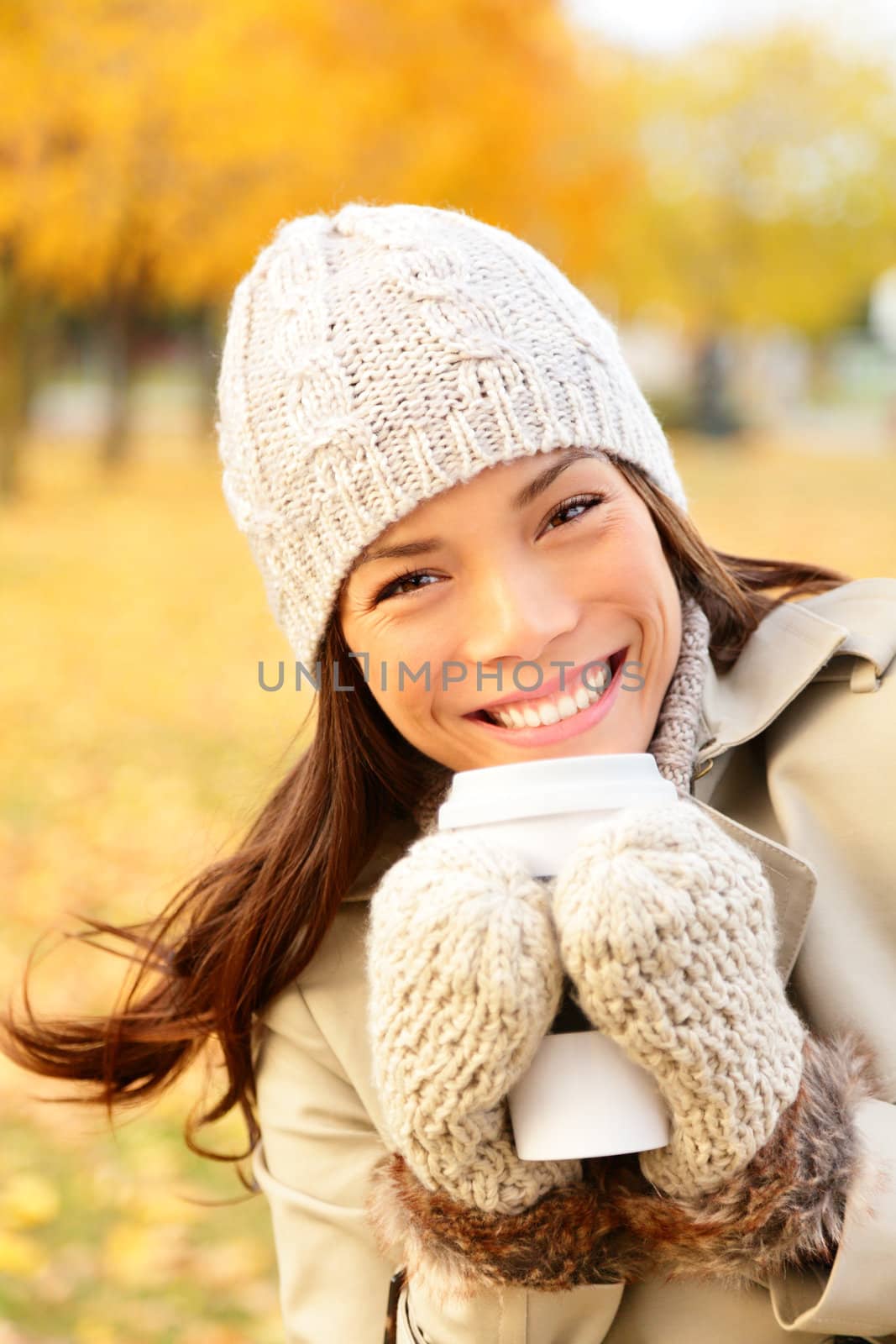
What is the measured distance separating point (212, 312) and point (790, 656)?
25.1 metres

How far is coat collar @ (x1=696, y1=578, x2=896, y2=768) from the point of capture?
1936 millimetres

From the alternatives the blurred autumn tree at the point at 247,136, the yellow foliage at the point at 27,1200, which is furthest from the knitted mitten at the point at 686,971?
the blurred autumn tree at the point at 247,136

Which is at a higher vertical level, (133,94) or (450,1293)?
(133,94)

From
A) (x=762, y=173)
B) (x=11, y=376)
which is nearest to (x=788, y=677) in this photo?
(x=11, y=376)

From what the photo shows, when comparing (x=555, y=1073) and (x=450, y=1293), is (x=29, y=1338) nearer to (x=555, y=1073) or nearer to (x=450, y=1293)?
(x=450, y=1293)

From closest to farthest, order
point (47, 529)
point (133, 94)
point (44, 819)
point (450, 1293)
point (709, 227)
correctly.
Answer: point (450, 1293) < point (44, 819) < point (133, 94) < point (47, 529) < point (709, 227)

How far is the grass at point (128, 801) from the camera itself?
3094 mm

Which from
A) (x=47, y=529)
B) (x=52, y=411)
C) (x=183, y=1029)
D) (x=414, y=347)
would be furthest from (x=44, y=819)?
(x=52, y=411)

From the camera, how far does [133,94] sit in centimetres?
1153

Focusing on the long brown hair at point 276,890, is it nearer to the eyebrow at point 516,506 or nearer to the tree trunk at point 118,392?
the eyebrow at point 516,506

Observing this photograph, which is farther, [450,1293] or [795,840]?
[795,840]

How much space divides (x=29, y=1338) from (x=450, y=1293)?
1.65 meters

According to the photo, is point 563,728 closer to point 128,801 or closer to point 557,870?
point 557,870

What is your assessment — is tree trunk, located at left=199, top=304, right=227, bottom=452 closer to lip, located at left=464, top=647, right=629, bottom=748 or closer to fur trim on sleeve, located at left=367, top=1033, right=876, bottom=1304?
lip, located at left=464, top=647, right=629, bottom=748
